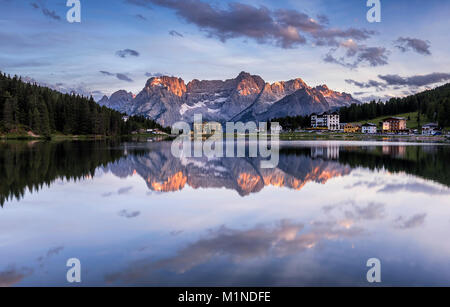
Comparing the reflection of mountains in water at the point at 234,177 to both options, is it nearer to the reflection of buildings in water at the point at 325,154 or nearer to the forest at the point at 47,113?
the reflection of buildings in water at the point at 325,154

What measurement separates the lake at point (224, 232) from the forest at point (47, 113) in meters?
129

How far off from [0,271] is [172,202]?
11.3 m

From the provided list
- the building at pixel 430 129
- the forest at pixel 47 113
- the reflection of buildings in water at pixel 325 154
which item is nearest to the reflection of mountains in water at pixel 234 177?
the reflection of buildings in water at pixel 325 154

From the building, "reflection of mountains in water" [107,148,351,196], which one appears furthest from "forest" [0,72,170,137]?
the building

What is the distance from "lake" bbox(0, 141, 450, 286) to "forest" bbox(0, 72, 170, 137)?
129 metres

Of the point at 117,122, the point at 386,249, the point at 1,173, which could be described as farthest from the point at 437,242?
the point at 117,122

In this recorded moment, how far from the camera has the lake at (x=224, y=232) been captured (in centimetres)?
1011

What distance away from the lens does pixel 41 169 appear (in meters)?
35.1

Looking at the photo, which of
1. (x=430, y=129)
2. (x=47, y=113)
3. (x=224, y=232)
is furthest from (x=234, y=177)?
(x=430, y=129)

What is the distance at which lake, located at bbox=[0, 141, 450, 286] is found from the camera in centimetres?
1011

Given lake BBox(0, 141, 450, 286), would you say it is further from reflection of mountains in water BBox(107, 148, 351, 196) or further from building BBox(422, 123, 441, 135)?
building BBox(422, 123, 441, 135)

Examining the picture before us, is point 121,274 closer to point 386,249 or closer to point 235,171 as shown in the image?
point 386,249

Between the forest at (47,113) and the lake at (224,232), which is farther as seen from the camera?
the forest at (47,113)
